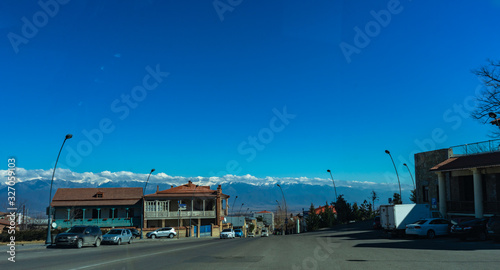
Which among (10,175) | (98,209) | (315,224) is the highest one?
(10,175)

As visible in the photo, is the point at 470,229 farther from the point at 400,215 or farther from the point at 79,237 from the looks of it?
the point at 79,237

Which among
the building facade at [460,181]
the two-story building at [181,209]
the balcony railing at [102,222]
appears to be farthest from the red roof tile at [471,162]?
the balcony railing at [102,222]

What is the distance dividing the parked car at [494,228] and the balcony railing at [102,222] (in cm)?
5343

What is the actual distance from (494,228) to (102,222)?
55782 mm

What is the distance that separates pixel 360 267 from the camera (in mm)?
12000

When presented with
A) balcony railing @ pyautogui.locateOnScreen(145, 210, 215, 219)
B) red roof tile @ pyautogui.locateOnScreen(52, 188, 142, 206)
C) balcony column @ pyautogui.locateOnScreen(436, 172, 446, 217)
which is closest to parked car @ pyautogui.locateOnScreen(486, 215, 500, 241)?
balcony column @ pyautogui.locateOnScreen(436, 172, 446, 217)

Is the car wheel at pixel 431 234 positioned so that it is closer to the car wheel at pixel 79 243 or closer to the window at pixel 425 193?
the window at pixel 425 193

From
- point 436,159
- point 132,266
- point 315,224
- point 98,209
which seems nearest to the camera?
point 132,266

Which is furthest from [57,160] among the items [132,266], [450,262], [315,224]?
[315,224]

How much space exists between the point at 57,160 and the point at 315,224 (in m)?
50.9

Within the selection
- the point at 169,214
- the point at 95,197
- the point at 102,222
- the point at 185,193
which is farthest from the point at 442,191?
the point at 95,197

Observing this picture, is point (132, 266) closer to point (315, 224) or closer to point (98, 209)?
point (98, 209)

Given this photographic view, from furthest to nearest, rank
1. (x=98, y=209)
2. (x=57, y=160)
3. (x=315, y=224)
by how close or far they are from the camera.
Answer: (x=315, y=224) → (x=98, y=209) → (x=57, y=160)

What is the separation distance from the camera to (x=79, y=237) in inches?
938
